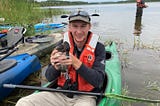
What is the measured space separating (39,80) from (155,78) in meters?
2.54

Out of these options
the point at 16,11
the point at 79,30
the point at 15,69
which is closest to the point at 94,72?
the point at 79,30

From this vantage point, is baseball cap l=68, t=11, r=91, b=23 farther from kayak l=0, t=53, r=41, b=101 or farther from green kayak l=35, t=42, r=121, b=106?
kayak l=0, t=53, r=41, b=101

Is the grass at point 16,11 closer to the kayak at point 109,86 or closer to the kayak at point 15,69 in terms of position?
the kayak at point 15,69

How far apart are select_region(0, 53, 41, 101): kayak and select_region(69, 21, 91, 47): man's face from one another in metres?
1.48

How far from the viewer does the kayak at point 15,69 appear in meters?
4.07

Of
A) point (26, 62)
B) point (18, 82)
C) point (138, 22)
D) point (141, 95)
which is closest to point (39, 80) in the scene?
point (26, 62)

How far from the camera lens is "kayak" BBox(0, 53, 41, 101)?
4.07m

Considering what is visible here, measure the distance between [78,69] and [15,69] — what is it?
6.13ft

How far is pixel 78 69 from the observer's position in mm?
2879

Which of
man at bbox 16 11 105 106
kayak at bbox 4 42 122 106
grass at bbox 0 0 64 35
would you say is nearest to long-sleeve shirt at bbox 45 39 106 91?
man at bbox 16 11 105 106

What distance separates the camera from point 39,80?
5480 millimetres

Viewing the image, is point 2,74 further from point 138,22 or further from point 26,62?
point 138,22

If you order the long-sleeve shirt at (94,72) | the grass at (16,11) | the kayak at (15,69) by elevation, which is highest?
the grass at (16,11)

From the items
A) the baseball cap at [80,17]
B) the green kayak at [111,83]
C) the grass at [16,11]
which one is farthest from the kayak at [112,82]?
the grass at [16,11]
